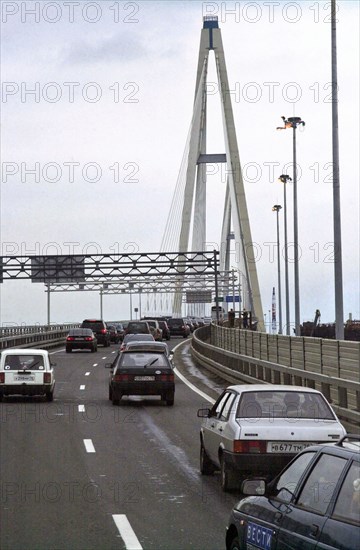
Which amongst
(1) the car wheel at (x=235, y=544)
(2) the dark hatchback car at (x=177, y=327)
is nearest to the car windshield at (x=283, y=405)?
(1) the car wheel at (x=235, y=544)

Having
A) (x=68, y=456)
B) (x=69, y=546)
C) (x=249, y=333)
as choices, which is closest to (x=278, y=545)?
(x=69, y=546)

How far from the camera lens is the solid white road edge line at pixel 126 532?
1039 centimetres

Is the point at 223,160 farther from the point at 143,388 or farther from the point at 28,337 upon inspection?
the point at 143,388

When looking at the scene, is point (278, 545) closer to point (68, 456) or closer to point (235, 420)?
point (235, 420)

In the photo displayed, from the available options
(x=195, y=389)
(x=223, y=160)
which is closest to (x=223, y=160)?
(x=223, y=160)

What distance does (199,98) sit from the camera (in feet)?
250

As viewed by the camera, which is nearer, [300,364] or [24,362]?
[300,364]

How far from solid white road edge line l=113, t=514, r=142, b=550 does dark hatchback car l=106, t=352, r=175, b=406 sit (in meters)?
16.7

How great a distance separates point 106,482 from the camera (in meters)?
14.9

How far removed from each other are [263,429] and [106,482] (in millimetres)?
2435

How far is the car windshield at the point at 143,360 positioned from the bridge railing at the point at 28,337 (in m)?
30.0

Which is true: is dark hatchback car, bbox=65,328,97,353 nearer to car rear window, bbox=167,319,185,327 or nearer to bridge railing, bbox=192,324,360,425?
bridge railing, bbox=192,324,360,425

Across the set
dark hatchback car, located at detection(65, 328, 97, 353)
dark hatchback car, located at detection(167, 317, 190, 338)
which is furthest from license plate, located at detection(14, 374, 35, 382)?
dark hatchback car, located at detection(167, 317, 190, 338)

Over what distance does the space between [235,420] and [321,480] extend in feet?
22.7
